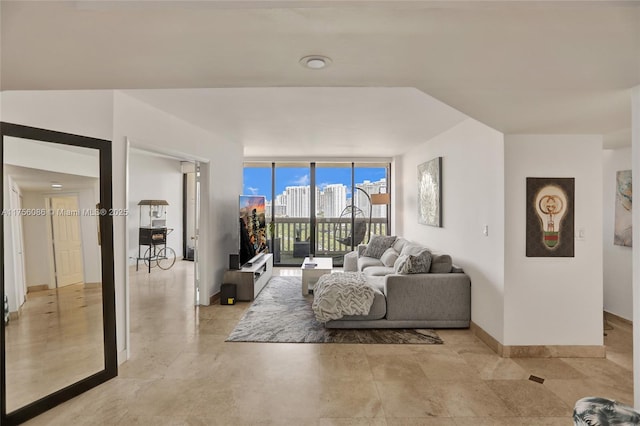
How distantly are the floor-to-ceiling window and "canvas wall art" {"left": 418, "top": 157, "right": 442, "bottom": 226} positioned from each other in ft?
6.89

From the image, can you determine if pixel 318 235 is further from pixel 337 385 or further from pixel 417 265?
pixel 337 385

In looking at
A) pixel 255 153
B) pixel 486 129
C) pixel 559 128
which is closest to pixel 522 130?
pixel 559 128

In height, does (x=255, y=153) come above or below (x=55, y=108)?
above

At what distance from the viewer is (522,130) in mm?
3170

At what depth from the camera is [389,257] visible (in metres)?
5.72

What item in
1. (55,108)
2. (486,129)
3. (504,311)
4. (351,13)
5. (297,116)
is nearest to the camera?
(351,13)

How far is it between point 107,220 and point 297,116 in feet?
7.84

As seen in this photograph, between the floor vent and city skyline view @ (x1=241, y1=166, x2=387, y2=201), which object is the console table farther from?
the floor vent

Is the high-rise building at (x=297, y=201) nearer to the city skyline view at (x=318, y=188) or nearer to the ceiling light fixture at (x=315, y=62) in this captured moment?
the city skyline view at (x=318, y=188)

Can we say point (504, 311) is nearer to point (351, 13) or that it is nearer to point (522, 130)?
point (522, 130)

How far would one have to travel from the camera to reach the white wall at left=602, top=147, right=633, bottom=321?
14.1ft

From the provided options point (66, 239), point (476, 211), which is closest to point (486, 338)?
point (476, 211)

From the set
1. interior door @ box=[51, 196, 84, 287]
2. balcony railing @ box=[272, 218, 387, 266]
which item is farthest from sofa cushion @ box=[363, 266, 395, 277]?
interior door @ box=[51, 196, 84, 287]

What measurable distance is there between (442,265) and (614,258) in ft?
7.91
